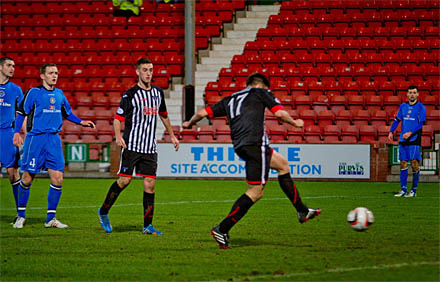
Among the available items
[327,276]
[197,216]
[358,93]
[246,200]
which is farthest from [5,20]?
[327,276]

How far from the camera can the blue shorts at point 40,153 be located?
895 cm

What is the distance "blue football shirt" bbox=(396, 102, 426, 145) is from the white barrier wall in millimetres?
4109

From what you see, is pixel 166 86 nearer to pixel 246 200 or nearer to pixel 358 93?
pixel 358 93

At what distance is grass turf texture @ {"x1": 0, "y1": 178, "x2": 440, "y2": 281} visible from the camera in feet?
19.3

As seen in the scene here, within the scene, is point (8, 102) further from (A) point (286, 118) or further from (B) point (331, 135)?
(B) point (331, 135)

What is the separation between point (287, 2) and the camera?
2675 centimetres

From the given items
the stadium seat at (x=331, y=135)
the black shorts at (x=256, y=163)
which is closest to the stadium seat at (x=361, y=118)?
the stadium seat at (x=331, y=135)

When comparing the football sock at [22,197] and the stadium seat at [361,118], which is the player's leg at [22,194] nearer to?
the football sock at [22,197]

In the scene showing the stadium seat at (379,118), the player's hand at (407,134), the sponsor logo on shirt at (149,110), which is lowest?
the player's hand at (407,134)

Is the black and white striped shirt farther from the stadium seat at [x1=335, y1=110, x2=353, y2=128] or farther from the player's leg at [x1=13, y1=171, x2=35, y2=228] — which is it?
the stadium seat at [x1=335, y1=110, x2=353, y2=128]

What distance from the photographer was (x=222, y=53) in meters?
25.5

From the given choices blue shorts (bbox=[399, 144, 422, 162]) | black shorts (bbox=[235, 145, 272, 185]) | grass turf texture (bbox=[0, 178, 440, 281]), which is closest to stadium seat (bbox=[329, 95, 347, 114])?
blue shorts (bbox=[399, 144, 422, 162])

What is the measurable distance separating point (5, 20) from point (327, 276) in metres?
25.9

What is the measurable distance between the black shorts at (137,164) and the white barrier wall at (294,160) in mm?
9869
